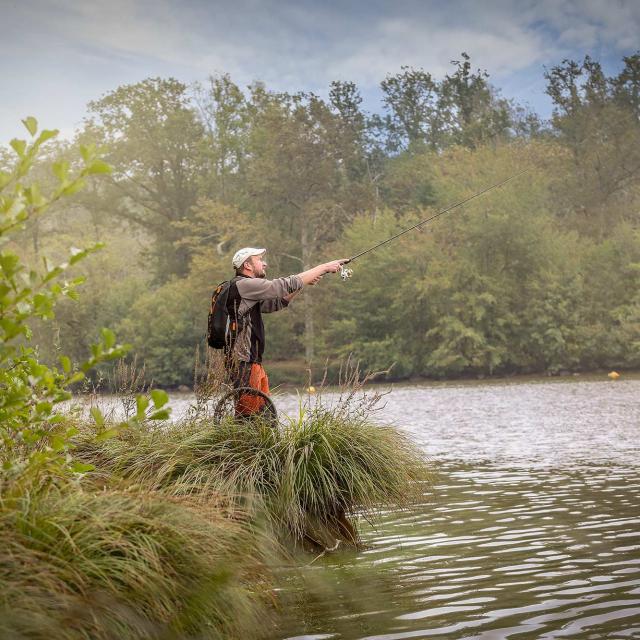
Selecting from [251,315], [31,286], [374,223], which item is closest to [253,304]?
[251,315]

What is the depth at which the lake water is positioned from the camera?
211 inches

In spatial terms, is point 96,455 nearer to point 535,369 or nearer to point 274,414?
point 274,414

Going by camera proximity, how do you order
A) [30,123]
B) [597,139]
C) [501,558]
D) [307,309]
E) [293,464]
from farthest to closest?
1. [597,139]
2. [307,309]
3. [501,558]
4. [293,464]
5. [30,123]

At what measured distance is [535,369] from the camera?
47750mm

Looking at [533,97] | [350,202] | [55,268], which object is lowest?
[55,268]

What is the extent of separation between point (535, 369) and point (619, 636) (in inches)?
1718

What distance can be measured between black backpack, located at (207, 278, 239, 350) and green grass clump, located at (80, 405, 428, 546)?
2.24ft

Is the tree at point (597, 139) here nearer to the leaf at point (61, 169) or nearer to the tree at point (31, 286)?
the tree at point (31, 286)

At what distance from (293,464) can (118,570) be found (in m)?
2.57

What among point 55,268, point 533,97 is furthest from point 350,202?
point 55,268

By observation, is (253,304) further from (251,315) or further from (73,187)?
(73,187)

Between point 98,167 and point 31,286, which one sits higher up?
point 98,167

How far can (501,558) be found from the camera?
6.98 meters

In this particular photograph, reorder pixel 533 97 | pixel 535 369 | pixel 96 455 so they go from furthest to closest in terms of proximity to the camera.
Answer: pixel 533 97, pixel 535 369, pixel 96 455
